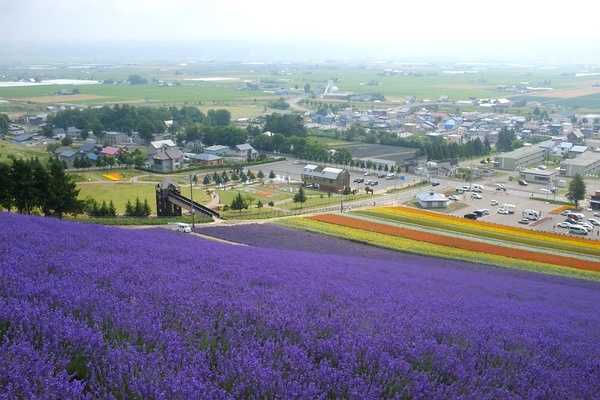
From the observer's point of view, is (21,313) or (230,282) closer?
(21,313)

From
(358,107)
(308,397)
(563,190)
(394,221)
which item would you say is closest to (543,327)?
(308,397)

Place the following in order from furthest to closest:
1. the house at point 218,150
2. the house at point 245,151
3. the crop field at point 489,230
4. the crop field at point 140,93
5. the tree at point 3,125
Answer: the crop field at point 140,93 → the tree at point 3,125 → the house at point 245,151 → the house at point 218,150 → the crop field at point 489,230

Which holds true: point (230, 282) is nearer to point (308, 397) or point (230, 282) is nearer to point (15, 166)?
point (308, 397)

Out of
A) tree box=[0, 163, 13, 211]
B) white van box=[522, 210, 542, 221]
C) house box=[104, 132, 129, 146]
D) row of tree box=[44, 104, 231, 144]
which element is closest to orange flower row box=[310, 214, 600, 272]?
white van box=[522, 210, 542, 221]

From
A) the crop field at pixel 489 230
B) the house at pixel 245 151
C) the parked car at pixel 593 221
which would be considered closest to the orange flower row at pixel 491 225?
the crop field at pixel 489 230

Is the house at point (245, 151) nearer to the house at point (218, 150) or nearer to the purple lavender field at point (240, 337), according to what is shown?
the house at point (218, 150)
